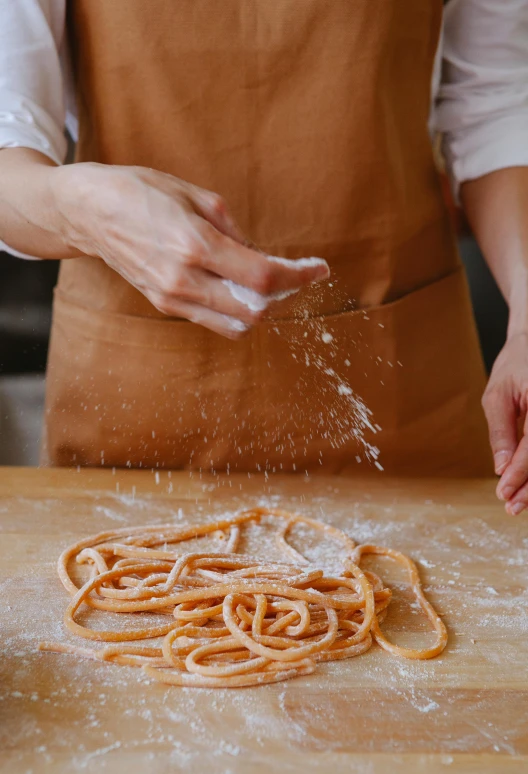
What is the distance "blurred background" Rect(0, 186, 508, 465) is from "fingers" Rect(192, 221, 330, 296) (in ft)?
5.69

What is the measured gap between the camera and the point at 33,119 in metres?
1.32

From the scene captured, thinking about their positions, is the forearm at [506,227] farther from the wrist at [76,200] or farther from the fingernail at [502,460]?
the wrist at [76,200]

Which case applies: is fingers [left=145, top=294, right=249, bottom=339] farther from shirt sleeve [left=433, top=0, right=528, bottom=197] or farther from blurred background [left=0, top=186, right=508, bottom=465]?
blurred background [left=0, top=186, right=508, bottom=465]

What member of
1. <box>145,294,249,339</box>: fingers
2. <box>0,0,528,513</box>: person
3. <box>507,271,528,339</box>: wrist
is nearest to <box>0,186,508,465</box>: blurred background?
<box>0,0,528,513</box>: person

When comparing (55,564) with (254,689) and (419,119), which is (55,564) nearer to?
(254,689)

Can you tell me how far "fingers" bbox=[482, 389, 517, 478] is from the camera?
1.25 meters

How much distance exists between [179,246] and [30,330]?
6.02ft

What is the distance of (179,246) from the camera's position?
3.21 ft

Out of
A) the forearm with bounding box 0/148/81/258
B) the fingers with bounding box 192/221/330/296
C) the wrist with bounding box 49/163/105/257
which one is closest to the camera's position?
the fingers with bounding box 192/221/330/296

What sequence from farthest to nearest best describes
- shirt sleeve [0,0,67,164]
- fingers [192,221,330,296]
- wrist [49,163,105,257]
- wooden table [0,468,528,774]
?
shirt sleeve [0,0,67,164], wrist [49,163,105,257], fingers [192,221,330,296], wooden table [0,468,528,774]

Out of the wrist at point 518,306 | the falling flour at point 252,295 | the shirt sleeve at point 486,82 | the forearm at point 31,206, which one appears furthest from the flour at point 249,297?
the shirt sleeve at point 486,82

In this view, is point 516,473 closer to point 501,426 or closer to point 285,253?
point 501,426

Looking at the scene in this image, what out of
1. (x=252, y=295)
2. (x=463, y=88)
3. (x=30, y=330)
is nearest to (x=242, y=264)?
(x=252, y=295)

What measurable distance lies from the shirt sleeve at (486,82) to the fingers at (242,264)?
2.56 feet
